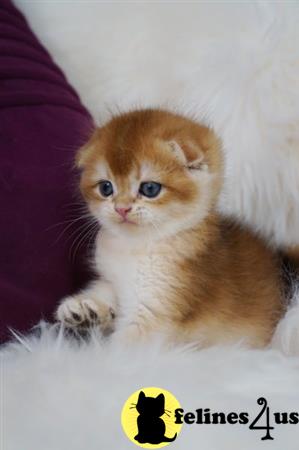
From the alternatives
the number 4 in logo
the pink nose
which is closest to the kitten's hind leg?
the pink nose

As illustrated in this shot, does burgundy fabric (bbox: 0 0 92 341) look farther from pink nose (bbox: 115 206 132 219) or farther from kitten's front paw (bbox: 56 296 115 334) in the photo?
pink nose (bbox: 115 206 132 219)

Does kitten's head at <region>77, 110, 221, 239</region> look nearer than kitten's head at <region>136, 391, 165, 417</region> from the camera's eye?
No

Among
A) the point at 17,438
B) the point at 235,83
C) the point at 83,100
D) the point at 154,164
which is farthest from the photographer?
the point at 83,100

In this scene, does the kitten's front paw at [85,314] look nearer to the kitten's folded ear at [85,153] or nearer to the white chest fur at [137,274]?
the white chest fur at [137,274]

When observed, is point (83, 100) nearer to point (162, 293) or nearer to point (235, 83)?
point (235, 83)

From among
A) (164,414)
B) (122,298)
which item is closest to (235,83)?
(122,298)

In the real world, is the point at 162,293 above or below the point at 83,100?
below
